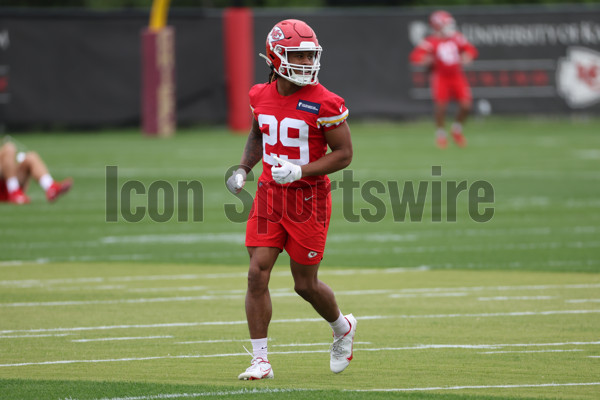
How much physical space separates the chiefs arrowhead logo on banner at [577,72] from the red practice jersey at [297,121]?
22354 mm

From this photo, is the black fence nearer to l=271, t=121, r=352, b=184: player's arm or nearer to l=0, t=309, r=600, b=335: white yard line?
l=0, t=309, r=600, b=335: white yard line

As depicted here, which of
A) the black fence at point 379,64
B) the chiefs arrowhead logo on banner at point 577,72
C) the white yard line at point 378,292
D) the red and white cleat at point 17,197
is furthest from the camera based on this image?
the chiefs arrowhead logo on banner at point 577,72

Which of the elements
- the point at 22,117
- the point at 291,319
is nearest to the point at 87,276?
the point at 291,319

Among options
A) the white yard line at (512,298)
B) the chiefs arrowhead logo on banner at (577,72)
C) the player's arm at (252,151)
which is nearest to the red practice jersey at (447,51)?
the chiefs arrowhead logo on banner at (577,72)

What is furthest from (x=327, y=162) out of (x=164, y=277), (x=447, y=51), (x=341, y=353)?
(x=447, y=51)

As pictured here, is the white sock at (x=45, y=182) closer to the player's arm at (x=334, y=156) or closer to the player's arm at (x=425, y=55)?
the player's arm at (x=334, y=156)

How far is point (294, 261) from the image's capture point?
6.38 m

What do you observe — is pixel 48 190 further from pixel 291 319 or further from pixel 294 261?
pixel 294 261

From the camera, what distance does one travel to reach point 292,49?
20.9ft

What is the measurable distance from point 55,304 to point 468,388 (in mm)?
4063

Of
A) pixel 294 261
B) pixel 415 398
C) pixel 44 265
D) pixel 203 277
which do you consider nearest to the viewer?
pixel 415 398

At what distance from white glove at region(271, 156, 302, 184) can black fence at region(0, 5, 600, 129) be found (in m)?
21.1

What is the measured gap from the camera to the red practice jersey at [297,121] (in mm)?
6320

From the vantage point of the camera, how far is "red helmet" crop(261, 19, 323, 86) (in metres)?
6.31
